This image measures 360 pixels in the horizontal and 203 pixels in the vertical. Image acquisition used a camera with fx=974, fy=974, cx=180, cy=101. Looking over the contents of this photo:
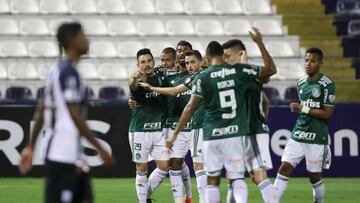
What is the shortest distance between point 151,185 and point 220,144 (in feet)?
10.9

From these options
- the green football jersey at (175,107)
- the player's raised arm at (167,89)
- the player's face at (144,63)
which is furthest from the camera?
the green football jersey at (175,107)

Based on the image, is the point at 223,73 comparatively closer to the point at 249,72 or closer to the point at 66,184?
the point at 249,72

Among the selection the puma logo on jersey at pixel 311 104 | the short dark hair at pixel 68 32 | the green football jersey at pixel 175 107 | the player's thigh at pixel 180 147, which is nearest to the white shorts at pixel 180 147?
the player's thigh at pixel 180 147

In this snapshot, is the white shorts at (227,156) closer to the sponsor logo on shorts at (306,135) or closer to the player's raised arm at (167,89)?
the player's raised arm at (167,89)

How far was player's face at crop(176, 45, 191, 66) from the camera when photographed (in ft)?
44.4

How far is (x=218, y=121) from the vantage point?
10445 millimetres

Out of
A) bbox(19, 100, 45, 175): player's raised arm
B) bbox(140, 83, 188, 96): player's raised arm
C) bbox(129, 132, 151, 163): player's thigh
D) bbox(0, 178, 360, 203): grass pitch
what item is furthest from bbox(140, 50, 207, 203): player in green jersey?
bbox(19, 100, 45, 175): player's raised arm

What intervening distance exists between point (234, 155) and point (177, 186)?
304 centimetres

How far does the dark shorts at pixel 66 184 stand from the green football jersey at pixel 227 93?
2807mm

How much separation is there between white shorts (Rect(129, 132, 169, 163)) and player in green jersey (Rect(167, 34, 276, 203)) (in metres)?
2.78

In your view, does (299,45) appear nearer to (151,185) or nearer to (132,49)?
(132,49)

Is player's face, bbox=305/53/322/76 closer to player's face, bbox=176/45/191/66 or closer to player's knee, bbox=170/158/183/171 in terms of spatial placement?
player's face, bbox=176/45/191/66

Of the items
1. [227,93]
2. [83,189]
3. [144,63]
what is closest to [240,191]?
[227,93]

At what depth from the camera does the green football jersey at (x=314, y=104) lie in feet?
42.3
